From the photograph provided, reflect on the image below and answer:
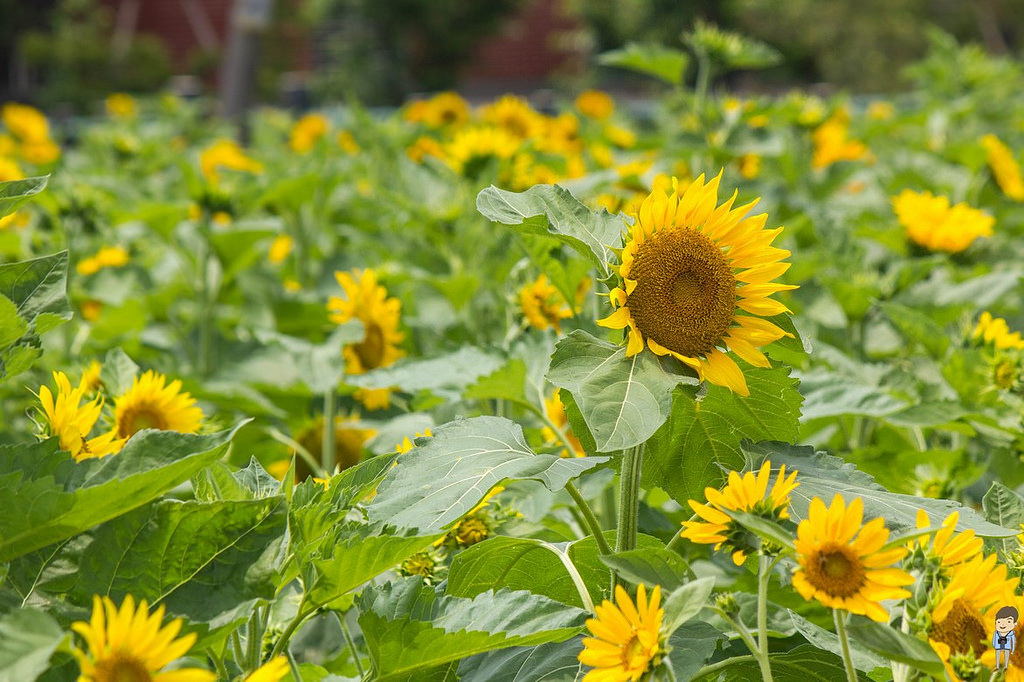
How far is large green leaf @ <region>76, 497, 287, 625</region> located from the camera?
0.85 metres

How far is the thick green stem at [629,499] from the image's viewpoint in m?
0.94

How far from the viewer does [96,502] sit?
31.8 inches

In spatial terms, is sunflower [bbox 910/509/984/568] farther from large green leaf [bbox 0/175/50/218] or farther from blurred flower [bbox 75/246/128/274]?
blurred flower [bbox 75/246/128/274]

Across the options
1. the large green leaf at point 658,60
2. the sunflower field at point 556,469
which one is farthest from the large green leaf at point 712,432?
the large green leaf at point 658,60

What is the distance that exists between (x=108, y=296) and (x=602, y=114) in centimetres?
255

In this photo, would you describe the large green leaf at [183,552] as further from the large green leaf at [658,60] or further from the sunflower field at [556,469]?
the large green leaf at [658,60]

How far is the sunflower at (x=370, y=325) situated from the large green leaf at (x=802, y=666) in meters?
0.90

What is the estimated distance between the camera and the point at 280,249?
3004 millimetres

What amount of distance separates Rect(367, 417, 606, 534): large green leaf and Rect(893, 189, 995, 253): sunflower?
48.0 inches

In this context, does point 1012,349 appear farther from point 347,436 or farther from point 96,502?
point 96,502

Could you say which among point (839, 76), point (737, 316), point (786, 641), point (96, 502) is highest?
point (737, 316)

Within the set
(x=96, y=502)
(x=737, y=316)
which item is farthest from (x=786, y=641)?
(x=96, y=502)

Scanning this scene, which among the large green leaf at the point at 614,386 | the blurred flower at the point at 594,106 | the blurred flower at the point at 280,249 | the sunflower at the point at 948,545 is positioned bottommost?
the blurred flower at the point at 280,249

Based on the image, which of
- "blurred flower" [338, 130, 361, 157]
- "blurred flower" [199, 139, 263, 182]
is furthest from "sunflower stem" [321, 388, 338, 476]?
"blurred flower" [338, 130, 361, 157]
